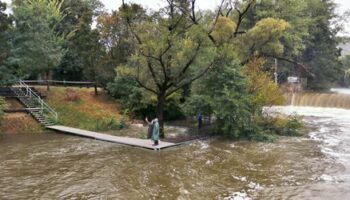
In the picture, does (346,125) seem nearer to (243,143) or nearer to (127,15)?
(243,143)

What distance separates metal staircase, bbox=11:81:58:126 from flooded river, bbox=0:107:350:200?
4052mm

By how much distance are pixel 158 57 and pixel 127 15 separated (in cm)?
285

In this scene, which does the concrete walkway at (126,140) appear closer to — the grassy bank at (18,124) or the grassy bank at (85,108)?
the grassy bank at (18,124)

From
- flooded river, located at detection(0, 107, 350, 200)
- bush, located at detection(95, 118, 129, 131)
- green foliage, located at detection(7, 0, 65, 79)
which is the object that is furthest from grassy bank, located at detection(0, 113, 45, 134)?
green foliage, located at detection(7, 0, 65, 79)

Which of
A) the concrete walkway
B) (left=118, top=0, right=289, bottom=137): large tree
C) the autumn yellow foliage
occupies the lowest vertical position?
the concrete walkway

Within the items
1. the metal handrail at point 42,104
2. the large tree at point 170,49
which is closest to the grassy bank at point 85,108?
the metal handrail at point 42,104

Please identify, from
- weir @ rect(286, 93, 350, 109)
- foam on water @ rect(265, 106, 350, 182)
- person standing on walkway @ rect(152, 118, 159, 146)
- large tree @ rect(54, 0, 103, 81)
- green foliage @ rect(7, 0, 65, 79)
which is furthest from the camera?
weir @ rect(286, 93, 350, 109)

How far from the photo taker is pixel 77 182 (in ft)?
40.7

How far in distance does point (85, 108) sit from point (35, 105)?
380cm

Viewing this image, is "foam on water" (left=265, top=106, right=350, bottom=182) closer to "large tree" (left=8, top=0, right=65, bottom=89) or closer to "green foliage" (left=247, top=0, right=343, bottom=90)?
"green foliage" (left=247, top=0, right=343, bottom=90)

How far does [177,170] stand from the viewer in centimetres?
1409

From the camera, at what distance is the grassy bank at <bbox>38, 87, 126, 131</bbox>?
25.3m

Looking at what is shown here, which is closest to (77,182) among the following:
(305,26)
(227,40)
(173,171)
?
(173,171)

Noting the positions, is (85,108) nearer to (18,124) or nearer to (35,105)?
(35,105)
